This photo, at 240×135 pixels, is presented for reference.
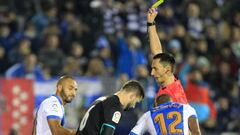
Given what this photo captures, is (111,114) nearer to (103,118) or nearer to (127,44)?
(103,118)

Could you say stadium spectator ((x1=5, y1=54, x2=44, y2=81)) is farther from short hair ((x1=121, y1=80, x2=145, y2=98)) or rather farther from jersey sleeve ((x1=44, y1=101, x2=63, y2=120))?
short hair ((x1=121, y1=80, x2=145, y2=98))

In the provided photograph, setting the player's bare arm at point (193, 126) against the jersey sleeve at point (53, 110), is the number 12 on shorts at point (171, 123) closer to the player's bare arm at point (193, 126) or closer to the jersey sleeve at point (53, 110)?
the player's bare arm at point (193, 126)

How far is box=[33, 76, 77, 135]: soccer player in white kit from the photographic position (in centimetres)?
901

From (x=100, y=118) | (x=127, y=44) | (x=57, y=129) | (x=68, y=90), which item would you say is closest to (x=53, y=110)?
(x=57, y=129)

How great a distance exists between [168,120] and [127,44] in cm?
792

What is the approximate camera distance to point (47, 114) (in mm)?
9125

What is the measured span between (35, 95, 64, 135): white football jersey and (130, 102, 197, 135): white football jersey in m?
1.09

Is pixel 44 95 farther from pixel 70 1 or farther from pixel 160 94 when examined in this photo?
pixel 160 94

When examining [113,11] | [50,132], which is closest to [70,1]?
[113,11]

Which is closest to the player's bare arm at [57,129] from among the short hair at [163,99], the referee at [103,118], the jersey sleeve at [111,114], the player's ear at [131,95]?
the referee at [103,118]

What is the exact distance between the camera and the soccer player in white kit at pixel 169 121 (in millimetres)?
8375

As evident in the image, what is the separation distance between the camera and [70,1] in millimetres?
18125

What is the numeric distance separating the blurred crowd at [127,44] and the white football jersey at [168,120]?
648 cm

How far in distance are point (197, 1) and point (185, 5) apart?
0.95 m
